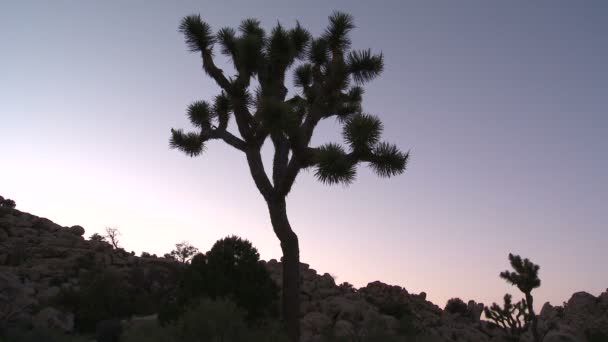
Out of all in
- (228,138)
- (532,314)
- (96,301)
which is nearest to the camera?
(228,138)

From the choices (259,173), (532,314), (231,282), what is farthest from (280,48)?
(532,314)

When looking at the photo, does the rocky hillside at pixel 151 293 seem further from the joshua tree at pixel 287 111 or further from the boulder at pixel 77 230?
the joshua tree at pixel 287 111

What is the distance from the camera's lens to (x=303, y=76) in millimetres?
14305

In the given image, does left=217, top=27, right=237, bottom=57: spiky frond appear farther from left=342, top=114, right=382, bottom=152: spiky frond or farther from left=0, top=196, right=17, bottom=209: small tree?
left=0, top=196, right=17, bottom=209: small tree

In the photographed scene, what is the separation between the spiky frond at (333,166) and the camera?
10.3 m

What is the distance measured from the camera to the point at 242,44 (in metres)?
12.6

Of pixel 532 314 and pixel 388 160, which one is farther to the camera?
pixel 532 314

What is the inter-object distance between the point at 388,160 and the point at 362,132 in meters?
0.94

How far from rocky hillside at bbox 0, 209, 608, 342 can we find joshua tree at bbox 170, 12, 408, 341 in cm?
575

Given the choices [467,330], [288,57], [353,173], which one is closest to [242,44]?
[288,57]


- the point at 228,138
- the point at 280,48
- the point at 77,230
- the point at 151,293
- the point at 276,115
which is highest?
the point at 280,48

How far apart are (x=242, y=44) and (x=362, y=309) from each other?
11.0 m

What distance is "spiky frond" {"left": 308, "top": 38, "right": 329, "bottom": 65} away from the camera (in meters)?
13.4

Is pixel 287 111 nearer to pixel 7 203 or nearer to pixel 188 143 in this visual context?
pixel 188 143
